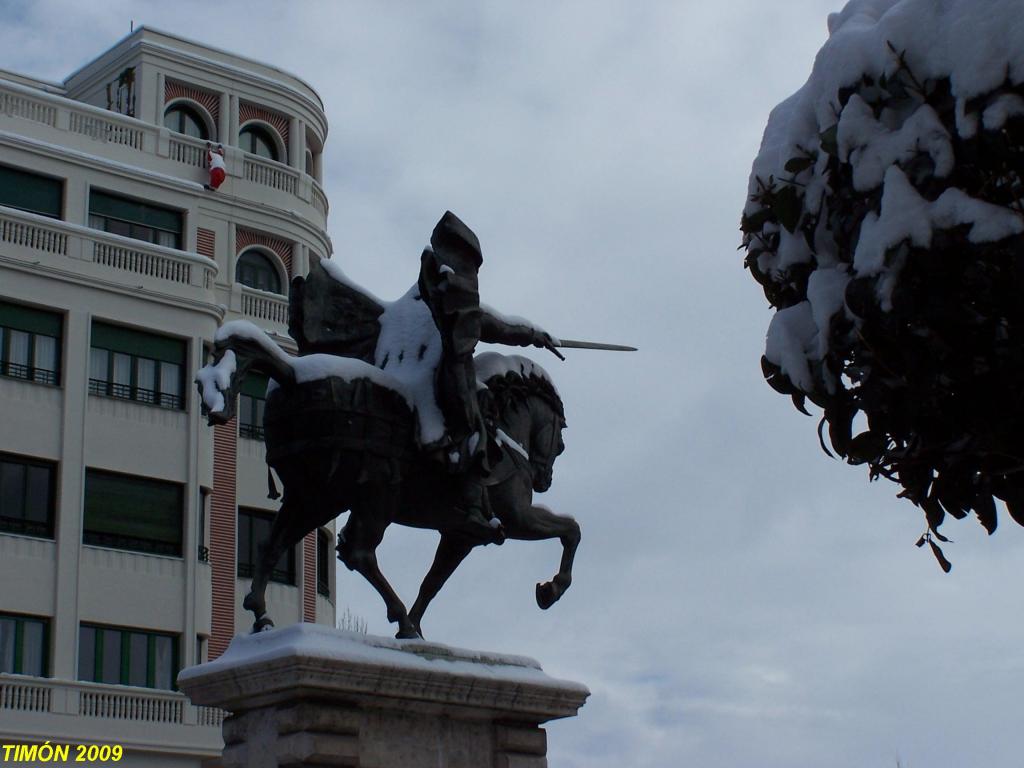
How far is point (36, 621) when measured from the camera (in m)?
26.1

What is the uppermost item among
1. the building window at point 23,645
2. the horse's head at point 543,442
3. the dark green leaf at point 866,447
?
the building window at point 23,645

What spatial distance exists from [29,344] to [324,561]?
289 inches

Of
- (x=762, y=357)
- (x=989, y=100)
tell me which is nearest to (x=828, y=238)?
(x=762, y=357)

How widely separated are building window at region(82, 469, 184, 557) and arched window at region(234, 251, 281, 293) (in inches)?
206

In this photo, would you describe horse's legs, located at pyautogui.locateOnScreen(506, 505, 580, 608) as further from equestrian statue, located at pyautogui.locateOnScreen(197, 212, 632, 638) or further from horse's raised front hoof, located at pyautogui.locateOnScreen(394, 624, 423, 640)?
horse's raised front hoof, located at pyautogui.locateOnScreen(394, 624, 423, 640)

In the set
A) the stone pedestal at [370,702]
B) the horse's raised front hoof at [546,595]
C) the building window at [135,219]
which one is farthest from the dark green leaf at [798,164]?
the building window at [135,219]

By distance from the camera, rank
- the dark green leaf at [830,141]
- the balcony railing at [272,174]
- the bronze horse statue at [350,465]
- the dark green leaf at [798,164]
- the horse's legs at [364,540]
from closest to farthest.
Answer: the dark green leaf at [830,141] → the dark green leaf at [798,164] → the bronze horse statue at [350,465] → the horse's legs at [364,540] → the balcony railing at [272,174]

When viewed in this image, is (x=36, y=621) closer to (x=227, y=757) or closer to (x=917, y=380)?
(x=227, y=757)

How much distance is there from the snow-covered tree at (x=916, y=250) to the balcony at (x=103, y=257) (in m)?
22.2

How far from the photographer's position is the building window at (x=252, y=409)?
2994 cm

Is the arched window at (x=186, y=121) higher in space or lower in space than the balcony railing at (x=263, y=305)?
higher

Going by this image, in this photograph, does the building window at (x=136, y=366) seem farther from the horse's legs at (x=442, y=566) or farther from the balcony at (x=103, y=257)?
the horse's legs at (x=442, y=566)

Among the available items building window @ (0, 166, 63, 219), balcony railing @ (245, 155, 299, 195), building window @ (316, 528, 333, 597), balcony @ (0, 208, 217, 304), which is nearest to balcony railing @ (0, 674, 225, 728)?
building window @ (316, 528, 333, 597)

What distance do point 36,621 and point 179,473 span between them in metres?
3.64
